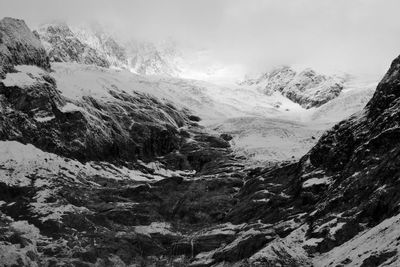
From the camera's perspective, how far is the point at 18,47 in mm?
179625

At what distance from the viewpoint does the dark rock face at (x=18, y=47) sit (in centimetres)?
17312

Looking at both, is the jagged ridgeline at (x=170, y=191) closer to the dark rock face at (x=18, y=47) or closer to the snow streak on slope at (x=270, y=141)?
the dark rock face at (x=18, y=47)

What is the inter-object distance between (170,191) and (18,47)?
5242 centimetres

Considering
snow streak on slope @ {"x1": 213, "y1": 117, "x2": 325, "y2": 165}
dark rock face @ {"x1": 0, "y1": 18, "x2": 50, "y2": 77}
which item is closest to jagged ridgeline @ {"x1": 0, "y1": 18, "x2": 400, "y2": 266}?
dark rock face @ {"x1": 0, "y1": 18, "x2": 50, "y2": 77}

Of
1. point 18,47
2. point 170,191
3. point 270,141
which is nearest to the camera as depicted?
point 170,191

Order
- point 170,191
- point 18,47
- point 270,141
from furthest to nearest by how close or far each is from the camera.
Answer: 1. point 270,141
2. point 18,47
3. point 170,191

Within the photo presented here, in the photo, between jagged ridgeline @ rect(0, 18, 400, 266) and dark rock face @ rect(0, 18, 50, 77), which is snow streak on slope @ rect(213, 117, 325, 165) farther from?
dark rock face @ rect(0, 18, 50, 77)

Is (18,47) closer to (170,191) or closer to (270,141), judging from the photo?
(170,191)

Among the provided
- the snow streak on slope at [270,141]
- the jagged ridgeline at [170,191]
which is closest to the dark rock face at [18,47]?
the jagged ridgeline at [170,191]

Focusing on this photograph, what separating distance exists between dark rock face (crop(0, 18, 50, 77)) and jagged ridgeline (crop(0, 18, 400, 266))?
1.68ft

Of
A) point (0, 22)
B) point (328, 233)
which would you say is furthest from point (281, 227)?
point (0, 22)

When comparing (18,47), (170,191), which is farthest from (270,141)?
(18,47)

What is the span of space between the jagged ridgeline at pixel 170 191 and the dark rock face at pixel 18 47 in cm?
51

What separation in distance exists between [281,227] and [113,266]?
2416 centimetres
